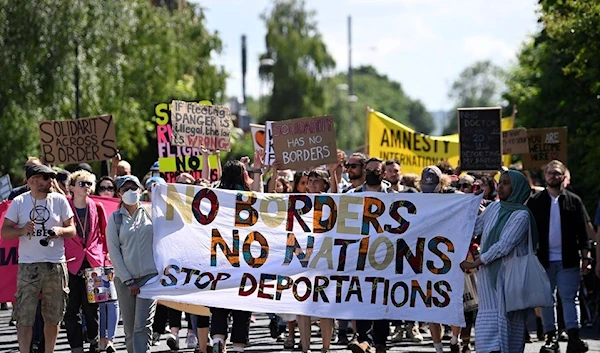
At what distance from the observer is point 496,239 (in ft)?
36.9

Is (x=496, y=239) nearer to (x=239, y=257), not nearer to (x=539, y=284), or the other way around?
(x=539, y=284)

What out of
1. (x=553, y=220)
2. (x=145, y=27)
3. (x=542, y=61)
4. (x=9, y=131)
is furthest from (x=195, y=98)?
(x=553, y=220)

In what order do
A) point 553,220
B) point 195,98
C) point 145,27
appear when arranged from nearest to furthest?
1. point 553,220
2. point 145,27
3. point 195,98

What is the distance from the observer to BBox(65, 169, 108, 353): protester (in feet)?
43.6

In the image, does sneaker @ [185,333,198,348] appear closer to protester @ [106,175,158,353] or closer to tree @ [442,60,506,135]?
protester @ [106,175,158,353]

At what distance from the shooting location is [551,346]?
13750 mm

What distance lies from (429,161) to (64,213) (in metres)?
10.8

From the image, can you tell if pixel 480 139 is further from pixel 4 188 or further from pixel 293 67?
pixel 293 67

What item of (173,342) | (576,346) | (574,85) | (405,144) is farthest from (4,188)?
(574,85)

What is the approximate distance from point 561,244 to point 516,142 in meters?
5.51

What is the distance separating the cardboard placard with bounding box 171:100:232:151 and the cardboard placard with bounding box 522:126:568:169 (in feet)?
15.1

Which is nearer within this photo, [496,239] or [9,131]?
[496,239]

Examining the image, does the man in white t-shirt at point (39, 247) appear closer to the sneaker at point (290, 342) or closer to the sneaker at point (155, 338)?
the sneaker at point (155, 338)

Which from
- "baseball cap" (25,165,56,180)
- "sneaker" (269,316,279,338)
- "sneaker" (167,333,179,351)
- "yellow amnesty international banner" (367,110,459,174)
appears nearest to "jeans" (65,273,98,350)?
"sneaker" (167,333,179,351)
